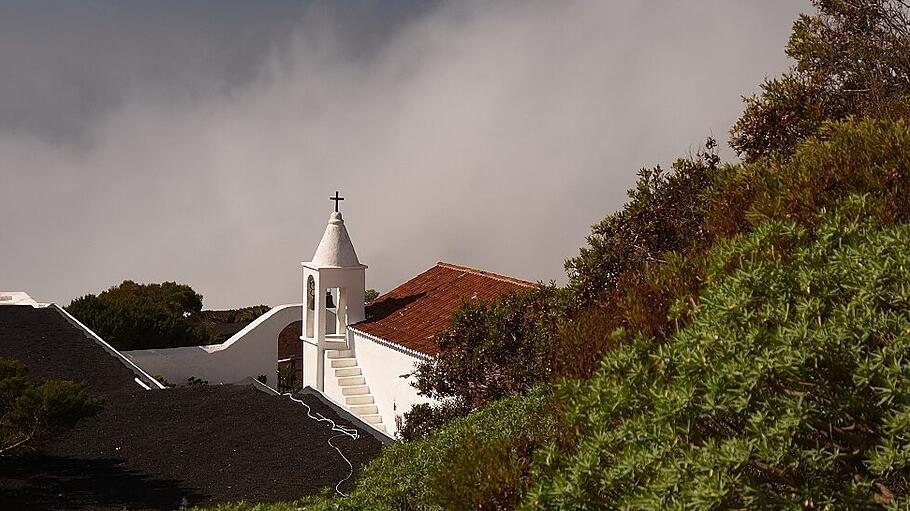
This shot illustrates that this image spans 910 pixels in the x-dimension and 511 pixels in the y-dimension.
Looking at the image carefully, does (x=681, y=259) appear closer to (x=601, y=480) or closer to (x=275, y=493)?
(x=601, y=480)

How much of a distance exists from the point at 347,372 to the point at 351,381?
1.07ft

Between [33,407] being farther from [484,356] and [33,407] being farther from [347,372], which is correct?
[347,372]

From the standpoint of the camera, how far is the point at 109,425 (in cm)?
1463

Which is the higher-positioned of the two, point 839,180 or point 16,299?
point 16,299

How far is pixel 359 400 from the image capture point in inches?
930

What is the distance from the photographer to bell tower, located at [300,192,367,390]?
24.7 meters

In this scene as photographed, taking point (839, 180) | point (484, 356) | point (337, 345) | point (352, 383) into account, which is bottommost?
point (839, 180)

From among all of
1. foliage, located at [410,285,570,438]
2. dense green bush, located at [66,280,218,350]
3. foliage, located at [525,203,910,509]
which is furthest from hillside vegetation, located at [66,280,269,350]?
foliage, located at [525,203,910,509]

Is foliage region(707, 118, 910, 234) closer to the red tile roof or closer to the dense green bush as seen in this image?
the red tile roof

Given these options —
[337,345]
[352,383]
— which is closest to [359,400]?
[352,383]

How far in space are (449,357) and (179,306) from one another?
24.4m

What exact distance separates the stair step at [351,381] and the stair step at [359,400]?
0.47 m

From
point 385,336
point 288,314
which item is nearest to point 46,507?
point 385,336

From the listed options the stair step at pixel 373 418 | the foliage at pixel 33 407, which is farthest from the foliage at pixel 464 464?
the stair step at pixel 373 418
